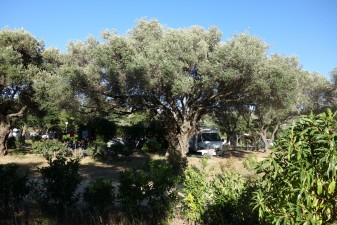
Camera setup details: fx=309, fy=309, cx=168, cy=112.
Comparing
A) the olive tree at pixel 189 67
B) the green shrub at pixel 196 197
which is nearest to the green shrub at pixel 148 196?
the green shrub at pixel 196 197

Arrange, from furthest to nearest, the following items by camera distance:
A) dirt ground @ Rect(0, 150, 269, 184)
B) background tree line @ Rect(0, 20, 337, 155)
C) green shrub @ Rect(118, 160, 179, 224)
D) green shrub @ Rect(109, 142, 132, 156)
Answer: green shrub @ Rect(109, 142, 132, 156) < background tree line @ Rect(0, 20, 337, 155) < dirt ground @ Rect(0, 150, 269, 184) < green shrub @ Rect(118, 160, 179, 224)

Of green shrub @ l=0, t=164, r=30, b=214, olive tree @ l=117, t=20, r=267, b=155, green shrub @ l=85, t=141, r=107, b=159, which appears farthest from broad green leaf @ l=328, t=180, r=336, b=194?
green shrub @ l=85, t=141, r=107, b=159

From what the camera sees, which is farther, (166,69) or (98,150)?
(98,150)

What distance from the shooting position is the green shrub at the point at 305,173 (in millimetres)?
2490

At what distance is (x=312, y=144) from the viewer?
8.68 ft

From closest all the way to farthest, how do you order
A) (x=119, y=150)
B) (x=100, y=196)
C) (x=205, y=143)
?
(x=100, y=196), (x=119, y=150), (x=205, y=143)

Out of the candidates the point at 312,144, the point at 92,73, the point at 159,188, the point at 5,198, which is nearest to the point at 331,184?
the point at 312,144

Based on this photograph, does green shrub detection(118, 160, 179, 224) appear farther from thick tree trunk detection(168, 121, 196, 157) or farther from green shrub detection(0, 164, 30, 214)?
thick tree trunk detection(168, 121, 196, 157)

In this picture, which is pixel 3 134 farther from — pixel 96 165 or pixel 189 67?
pixel 189 67

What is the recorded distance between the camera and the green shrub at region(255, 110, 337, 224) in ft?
8.17

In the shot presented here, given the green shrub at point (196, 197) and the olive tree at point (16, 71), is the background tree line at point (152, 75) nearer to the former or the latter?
the olive tree at point (16, 71)

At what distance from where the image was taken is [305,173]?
2494mm

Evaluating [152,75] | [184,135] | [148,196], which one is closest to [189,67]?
[152,75]

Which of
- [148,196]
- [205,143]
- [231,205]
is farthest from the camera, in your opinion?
[205,143]
